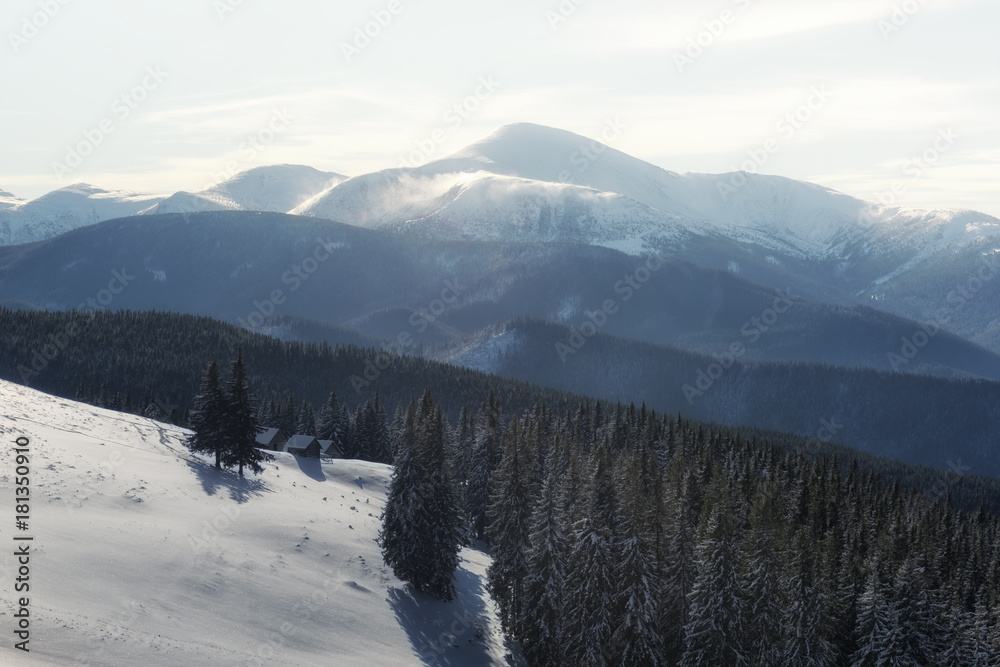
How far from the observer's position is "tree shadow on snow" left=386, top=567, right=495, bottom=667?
53969 millimetres

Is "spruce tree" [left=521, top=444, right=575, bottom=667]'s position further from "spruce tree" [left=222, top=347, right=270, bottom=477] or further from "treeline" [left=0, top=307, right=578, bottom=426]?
"treeline" [left=0, top=307, right=578, bottom=426]

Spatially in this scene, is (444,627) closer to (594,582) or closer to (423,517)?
(423,517)

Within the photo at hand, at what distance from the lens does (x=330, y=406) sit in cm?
11894

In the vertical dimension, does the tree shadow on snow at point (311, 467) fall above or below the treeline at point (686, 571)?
below

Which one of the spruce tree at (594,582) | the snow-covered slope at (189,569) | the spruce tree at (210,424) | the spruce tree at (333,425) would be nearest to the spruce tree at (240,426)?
the spruce tree at (210,424)

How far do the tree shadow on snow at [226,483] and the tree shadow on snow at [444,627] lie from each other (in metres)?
15.2

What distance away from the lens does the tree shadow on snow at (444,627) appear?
53969mm

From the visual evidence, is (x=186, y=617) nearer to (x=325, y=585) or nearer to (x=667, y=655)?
(x=325, y=585)

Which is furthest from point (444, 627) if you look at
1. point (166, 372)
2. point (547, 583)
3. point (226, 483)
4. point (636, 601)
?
point (166, 372)

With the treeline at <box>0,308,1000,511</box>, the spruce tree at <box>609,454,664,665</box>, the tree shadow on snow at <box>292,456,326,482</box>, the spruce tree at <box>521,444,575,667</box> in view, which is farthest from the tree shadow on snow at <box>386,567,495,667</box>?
the treeline at <box>0,308,1000,511</box>

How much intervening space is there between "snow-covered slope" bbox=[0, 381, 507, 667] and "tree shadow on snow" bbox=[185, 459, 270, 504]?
24cm

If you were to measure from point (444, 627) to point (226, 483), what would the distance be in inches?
860

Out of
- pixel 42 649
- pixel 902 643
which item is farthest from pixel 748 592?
pixel 42 649

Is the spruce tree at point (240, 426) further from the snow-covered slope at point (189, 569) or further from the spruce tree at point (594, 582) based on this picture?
the spruce tree at point (594, 582)
